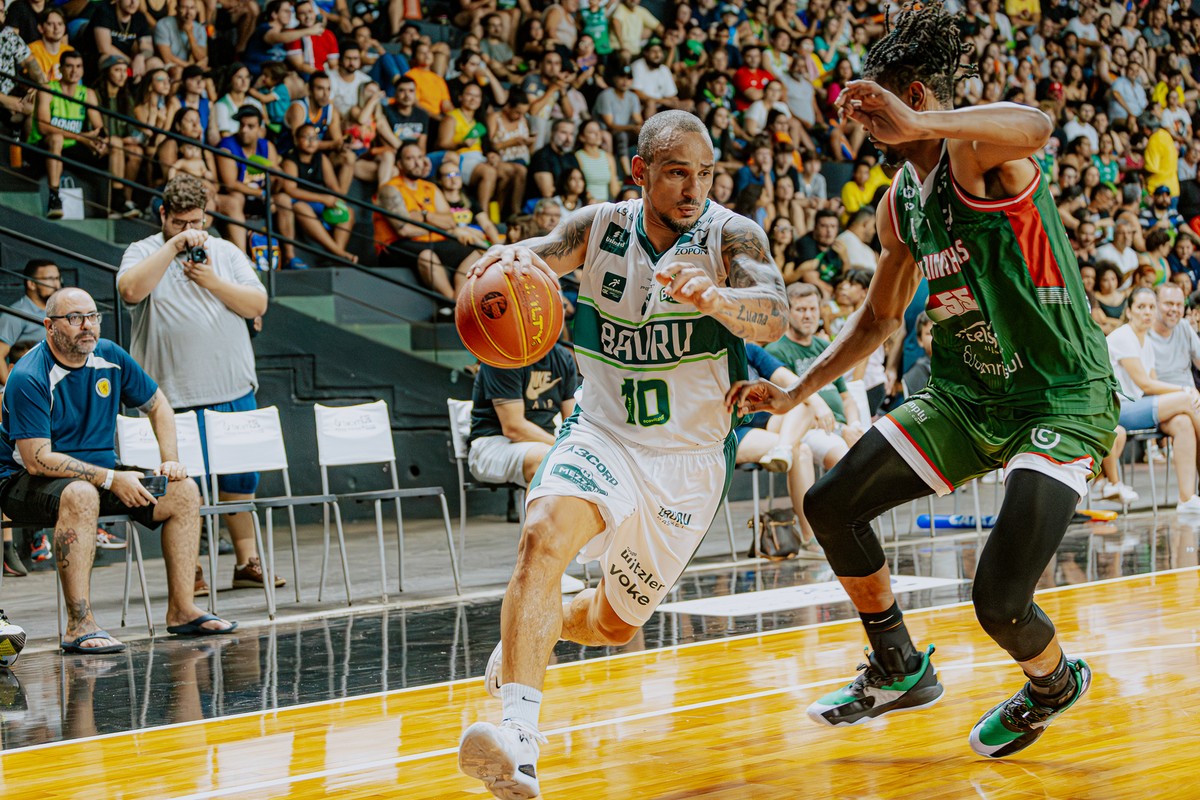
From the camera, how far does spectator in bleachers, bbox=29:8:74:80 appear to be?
382 inches

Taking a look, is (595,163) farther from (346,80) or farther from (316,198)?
(316,198)

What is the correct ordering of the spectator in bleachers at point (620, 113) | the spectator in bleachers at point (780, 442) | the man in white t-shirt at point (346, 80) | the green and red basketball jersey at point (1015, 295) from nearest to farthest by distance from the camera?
Answer: 1. the green and red basketball jersey at point (1015, 295)
2. the spectator in bleachers at point (780, 442)
3. the man in white t-shirt at point (346, 80)
4. the spectator in bleachers at point (620, 113)

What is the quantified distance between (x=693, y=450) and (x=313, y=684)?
2062mm

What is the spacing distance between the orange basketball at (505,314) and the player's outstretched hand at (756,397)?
0.54 m

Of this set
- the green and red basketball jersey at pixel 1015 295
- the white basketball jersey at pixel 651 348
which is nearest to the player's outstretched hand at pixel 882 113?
the green and red basketball jersey at pixel 1015 295

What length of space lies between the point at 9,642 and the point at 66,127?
17.0 feet

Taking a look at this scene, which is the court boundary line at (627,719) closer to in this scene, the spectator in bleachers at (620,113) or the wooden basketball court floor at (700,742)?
the wooden basketball court floor at (700,742)

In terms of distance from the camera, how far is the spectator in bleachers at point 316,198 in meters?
10.4

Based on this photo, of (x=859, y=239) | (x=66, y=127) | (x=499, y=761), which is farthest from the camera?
(x=859, y=239)

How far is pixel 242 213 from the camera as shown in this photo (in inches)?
396

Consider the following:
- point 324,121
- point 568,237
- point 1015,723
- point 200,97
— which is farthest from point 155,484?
point 324,121

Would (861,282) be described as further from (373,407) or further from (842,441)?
(373,407)

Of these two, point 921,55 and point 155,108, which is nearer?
point 921,55

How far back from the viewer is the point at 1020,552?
3449 millimetres
